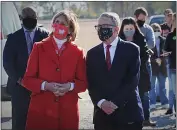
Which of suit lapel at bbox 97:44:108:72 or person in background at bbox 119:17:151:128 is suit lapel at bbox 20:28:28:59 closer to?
suit lapel at bbox 97:44:108:72

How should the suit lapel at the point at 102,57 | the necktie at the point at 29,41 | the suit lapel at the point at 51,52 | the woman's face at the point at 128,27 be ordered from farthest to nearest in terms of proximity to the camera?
the woman's face at the point at 128,27 < the necktie at the point at 29,41 < the suit lapel at the point at 102,57 < the suit lapel at the point at 51,52

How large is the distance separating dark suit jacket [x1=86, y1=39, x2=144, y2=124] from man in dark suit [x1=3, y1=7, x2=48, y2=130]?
139cm

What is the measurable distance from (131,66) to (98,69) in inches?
13.0

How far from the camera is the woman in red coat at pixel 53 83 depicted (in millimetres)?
4418

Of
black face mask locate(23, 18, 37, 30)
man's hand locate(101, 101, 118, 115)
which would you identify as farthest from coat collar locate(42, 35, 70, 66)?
black face mask locate(23, 18, 37, 30)

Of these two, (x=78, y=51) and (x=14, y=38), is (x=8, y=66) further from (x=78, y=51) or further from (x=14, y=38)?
(x=78, y=51)

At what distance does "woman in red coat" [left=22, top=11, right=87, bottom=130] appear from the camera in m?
4.42

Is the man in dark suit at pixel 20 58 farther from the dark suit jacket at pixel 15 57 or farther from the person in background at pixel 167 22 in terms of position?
the person in background at pixel 167 22

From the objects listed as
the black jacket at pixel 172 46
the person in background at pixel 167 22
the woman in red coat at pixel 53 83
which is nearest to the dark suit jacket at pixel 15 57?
the woman in red coat at pixel 53 83

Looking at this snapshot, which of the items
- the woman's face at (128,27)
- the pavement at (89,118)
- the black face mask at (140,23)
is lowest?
the pavement at (89,118)

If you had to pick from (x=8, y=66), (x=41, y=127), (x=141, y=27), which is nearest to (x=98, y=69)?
(x=41, y=127)

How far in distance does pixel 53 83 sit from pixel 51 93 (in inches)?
4.6

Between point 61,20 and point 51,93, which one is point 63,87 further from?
point 61,20

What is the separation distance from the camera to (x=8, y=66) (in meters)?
5.67
